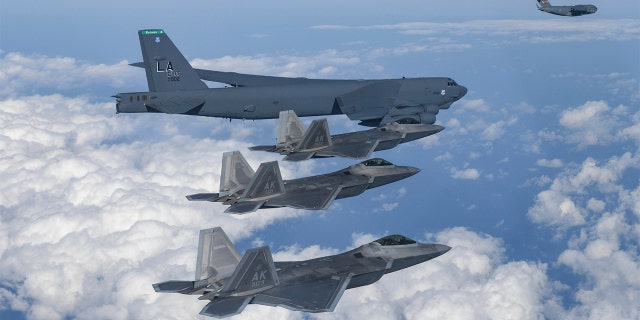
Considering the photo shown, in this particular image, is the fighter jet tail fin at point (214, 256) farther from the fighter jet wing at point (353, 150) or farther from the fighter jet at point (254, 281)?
the fighter jet wing at point (353, 150)

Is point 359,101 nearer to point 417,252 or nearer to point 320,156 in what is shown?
point 320,156

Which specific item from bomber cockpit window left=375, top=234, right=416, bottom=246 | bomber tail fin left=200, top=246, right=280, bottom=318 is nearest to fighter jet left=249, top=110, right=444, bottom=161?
bomber cockpit window left=375, top=234, right=416, bottom=246

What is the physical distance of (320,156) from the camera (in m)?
52.9

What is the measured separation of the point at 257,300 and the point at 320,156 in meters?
19.3

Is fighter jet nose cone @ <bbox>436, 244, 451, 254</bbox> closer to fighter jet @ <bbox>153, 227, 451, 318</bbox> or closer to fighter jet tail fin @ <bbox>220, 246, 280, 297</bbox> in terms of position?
fighter jet @ <bbox>153, 227, 451, 318</bbox>

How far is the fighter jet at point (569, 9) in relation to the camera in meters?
94.4

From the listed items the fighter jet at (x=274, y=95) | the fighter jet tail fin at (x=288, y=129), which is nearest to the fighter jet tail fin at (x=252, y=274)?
the fighter jet tail fin at (x=288, y=129)

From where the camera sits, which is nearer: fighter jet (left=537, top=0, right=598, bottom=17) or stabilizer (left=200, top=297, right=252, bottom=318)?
stabilizer (left=200, top=297, right=252, bottom=318)

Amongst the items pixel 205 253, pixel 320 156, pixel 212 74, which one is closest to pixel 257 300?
pixel 205 253

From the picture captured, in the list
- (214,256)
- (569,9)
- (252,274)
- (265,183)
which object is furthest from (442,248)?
(569,9)

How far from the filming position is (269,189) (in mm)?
44219

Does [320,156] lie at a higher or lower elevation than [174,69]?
lower

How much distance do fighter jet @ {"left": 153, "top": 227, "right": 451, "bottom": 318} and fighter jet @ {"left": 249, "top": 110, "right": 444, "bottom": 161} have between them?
14.4 meters

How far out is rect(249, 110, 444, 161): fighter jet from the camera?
171 ft
